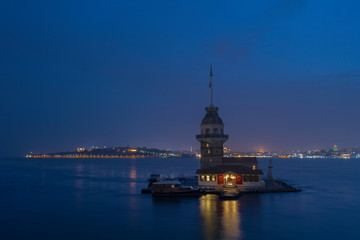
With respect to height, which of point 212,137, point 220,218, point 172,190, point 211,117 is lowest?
point 220,218

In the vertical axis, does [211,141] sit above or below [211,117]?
below

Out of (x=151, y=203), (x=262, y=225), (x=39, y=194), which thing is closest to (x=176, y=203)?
(x=151, y=203)

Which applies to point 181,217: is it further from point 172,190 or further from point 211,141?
point 211,141

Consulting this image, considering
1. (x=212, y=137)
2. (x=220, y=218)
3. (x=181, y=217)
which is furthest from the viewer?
(x=212, y=137)

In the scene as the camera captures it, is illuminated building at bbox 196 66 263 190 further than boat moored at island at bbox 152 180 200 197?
Yes

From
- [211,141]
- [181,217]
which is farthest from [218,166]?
[181,217]

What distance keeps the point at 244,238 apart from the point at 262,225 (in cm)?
505

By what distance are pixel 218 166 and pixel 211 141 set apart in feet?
19.0

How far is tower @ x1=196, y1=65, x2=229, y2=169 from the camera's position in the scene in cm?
5925

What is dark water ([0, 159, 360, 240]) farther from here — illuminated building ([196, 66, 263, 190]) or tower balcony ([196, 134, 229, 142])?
tower balcony ([196, 134, 229, 142])

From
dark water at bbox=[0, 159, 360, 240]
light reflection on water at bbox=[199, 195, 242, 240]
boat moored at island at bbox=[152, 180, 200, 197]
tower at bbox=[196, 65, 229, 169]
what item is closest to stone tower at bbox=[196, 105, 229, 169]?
tower at bbox=[196, 65, 229, 169]

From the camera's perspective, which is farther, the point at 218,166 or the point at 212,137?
the point at 212,137

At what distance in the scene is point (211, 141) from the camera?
196 feet

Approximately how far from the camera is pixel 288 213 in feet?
133
